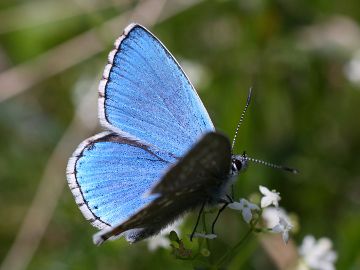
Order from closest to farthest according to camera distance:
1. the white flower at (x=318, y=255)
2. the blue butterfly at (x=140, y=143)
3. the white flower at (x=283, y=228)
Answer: the blue butterfly at (x=140, y=143), the white flower at (x=283, y=228), the white flower at (x=318, y=255)

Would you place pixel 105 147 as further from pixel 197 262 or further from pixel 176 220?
pixel 197 262

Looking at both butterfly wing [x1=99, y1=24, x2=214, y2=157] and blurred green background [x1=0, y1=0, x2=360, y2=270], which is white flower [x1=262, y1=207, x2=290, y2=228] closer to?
butterfly wing [x1=99, y1=24, x2=214, y2=157]

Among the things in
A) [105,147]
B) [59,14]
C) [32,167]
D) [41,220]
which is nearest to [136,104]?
[105,147]

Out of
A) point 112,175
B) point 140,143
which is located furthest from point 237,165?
point 112,175

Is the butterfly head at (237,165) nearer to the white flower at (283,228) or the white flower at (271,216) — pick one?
the white flower at (283,228)

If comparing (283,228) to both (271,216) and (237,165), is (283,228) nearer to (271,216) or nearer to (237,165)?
(237,165)

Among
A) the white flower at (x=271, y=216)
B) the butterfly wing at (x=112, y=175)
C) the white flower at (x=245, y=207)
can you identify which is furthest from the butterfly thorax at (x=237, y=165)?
the white flower at (x=271, y=216)
